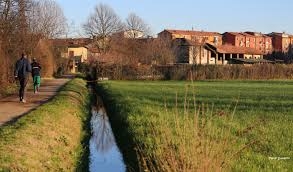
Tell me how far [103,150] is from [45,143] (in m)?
3.21

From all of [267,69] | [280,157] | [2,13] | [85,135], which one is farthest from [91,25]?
[280,157]

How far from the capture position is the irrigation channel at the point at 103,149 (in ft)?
48.4

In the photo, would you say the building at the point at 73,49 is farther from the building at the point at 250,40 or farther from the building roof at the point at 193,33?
Answer: the building at the point at 250,40

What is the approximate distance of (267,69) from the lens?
7844cm

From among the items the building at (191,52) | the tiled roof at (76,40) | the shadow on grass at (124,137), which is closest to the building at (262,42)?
the building at (191,52)

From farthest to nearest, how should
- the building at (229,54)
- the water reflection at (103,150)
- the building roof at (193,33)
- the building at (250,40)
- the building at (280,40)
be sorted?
the building at (280,40) < the building at (250,40) < the building roof at (193,33) < the building at (229,54) < the water reflection at (103,150)

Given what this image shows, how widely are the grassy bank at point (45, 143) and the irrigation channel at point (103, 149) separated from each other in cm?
30

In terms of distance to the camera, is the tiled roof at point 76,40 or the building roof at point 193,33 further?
the building roof at point 193,33

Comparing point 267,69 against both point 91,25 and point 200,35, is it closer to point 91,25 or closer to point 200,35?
point 91,25

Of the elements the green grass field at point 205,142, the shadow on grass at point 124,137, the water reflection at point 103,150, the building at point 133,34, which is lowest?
the water reflection at point 103,150

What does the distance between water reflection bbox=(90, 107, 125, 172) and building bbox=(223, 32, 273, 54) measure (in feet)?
483

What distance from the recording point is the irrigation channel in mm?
14767

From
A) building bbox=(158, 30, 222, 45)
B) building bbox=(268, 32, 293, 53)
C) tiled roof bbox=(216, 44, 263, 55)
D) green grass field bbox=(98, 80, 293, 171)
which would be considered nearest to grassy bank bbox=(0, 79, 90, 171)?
green grass field bbox=(98, 80, 293, 171)

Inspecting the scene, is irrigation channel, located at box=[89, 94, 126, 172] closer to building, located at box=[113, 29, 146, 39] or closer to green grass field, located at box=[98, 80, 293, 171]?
green grass field, located at box=[98, 80, 293, 171]
